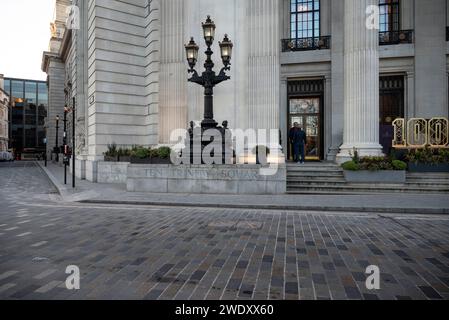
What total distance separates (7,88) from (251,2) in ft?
391

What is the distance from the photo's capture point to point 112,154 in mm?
17656

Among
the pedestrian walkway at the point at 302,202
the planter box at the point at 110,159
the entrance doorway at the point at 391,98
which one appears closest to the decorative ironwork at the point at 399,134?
the entrance doorway at the point at 391,98

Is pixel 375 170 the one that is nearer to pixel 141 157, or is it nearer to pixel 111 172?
pixel 141 157

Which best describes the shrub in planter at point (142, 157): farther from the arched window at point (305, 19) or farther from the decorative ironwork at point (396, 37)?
the decorative ironwork at point (396, 37)

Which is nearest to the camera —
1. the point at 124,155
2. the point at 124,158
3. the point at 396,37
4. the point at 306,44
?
the point at 124,158

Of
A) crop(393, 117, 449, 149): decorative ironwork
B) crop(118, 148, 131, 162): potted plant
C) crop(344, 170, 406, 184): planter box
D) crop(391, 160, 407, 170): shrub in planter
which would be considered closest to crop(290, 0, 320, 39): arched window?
crop(393, 117, 449, 149): decorative ironwork

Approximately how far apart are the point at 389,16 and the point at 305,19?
524cm

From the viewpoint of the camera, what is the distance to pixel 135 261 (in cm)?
484

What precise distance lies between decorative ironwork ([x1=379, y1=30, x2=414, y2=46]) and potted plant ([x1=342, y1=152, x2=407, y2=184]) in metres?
10.7

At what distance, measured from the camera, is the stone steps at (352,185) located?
12.6 metres

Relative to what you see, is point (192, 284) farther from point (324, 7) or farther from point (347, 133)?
point (324, 7)

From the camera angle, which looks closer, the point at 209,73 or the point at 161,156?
the point at 209,73

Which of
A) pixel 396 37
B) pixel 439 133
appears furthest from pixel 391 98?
pixel 439 133
